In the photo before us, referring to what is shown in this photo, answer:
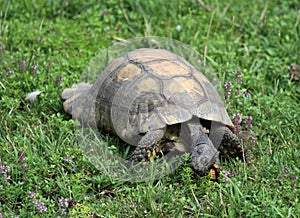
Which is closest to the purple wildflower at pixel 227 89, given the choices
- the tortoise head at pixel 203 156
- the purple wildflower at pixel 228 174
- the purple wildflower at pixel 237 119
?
the purple wildflower at pixel 237 119

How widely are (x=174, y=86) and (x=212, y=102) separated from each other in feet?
1.18

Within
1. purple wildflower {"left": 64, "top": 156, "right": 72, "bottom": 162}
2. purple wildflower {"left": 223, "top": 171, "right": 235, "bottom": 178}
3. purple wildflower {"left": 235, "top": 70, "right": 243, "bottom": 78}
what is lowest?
purple wildflower {"left": 223, "top": 171, "right": 235, "bottom": 178}

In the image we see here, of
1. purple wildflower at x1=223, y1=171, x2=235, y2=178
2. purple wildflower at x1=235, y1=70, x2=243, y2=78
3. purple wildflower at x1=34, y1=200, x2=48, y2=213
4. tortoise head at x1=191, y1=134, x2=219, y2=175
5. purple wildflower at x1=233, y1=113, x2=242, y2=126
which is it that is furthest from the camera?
purple wildflower at x1=235, y1=70, x2=243, y2=78

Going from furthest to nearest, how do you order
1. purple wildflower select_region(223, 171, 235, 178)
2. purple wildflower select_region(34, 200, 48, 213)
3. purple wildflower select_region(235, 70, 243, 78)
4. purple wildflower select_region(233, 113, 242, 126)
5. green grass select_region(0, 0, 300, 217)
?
purple wildflower select_region(235, 70, 243, 78) → purple wildflower select_region(233, 113, 242, 126) → purple wildflower select_region(223, 171, 235, 178) → green grass select_region(0, 0, 300, 217) → purple wildflower select_region(34, 200, 48, 213)

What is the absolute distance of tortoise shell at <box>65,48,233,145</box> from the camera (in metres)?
4.45

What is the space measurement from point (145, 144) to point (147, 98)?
0.41m

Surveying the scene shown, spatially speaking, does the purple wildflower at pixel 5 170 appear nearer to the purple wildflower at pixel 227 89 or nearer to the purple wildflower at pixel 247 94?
the purple wildflower at pixel 227 89

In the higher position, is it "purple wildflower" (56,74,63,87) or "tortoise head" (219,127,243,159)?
"purple wildflower" (56,74,63,87)

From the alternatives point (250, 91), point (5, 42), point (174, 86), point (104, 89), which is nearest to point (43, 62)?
point (5, 42)

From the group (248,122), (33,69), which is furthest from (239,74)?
(33,69)

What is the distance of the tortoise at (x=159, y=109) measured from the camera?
438 centimetres

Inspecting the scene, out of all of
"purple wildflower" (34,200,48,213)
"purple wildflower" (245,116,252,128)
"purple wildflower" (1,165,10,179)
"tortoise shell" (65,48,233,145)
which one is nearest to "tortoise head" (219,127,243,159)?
"tortoise shell" (65,48,233,145)

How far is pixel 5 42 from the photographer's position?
586 centimetres

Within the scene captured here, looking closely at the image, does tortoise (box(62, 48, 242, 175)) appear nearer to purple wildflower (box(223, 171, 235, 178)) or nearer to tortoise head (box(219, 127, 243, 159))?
tortoise head (box(219, 127, 243, 159))
